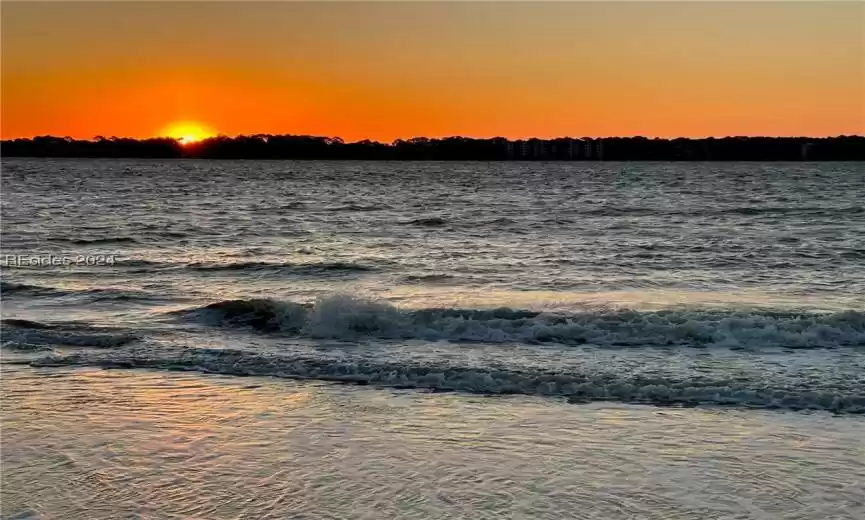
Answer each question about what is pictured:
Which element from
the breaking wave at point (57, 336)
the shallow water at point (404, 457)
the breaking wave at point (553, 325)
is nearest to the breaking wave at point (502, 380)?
the shallow water at point (404, 457)

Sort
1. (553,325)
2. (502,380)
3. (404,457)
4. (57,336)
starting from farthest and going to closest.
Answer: (553,325) → (57,336) → (502,380) → (404,457)

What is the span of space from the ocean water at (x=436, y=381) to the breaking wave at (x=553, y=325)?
53mm

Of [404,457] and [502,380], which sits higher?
[404,457]

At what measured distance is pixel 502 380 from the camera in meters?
9.55

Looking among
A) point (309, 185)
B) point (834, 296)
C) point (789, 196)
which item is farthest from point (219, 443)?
point (309, 185)

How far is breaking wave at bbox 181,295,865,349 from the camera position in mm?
12352

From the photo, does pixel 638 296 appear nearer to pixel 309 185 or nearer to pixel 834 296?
pixel 834 296

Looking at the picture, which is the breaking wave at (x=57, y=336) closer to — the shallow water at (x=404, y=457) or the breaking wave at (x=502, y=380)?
the breaking wave at (x=502, y=380)

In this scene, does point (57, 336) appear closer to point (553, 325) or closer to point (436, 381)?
point (436, 381)

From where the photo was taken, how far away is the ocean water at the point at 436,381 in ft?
19.6

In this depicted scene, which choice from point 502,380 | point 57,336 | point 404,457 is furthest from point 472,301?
point 404,457

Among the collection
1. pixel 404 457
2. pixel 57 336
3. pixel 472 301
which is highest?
pixel 404 457

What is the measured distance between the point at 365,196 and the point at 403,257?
107 ft

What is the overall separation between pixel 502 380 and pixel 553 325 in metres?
3.73
